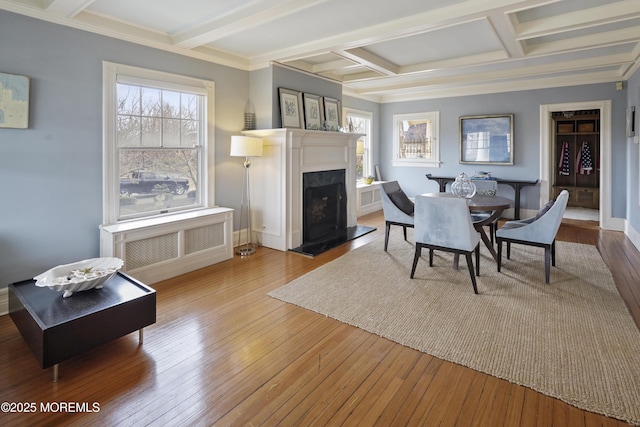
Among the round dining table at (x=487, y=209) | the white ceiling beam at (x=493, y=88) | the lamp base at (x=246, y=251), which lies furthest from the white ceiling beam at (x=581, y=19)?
the lamp base at (x=246, y=251)

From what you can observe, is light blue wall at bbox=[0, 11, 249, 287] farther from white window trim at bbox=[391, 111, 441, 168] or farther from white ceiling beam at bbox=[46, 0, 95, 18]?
white window trim at bbox=[391, 111, 441, 168]

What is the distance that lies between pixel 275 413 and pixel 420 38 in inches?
160

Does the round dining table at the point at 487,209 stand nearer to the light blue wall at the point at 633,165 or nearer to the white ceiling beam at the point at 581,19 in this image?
the white ceiling beam at the point at 581,19

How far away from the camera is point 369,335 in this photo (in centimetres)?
269

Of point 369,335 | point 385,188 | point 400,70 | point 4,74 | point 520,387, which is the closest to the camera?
point 520,387

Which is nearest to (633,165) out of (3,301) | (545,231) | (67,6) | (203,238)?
(545,231)

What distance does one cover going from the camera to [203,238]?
4238mm

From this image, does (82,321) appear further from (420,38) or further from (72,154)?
(420,38)

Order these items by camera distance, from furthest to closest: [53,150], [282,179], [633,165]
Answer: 1. [633,165]
2. [282,179]
3. [53,150]

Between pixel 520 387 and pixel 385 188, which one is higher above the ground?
pixel 385 188

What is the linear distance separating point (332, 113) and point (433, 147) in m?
2.95

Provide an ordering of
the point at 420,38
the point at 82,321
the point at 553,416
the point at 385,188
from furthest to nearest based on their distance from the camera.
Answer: the point at 385,188 → the point at 420,38 → the point at 82,321 → the point at 553,416

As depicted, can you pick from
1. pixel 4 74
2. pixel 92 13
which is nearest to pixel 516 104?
pixel 92 13

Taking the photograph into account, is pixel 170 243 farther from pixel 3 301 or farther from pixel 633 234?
pixel 633 234
